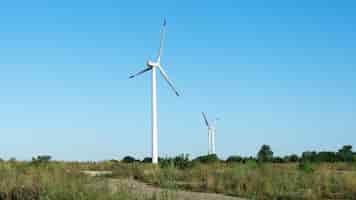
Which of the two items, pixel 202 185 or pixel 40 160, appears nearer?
pixel 202 185

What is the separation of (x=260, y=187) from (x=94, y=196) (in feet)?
25.5

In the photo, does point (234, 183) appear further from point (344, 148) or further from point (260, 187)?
point (344, 148)

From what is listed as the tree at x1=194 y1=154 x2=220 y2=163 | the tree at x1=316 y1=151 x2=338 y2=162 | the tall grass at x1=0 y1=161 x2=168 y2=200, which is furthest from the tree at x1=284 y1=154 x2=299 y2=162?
the tall grass at x1=0 y1=161 x2=168 y2=200

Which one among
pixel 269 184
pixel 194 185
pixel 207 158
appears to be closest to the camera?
pixel 269 184

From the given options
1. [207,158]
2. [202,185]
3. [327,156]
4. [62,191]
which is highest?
[327,156]

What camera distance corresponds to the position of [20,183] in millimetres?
18547

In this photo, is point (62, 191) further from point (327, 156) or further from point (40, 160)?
point (327, 156)

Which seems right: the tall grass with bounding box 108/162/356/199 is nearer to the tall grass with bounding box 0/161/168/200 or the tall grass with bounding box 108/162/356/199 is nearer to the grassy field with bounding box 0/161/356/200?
the grassy field with bounding box 0/161/356/200

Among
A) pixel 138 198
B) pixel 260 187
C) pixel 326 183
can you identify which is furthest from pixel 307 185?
pixel 138 198

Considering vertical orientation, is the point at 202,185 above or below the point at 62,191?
below

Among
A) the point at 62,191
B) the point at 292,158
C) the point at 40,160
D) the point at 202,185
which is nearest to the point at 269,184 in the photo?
the point at 202,185

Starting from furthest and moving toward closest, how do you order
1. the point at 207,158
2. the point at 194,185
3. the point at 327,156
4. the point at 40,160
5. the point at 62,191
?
the point at 327,156 < the point at 207,158 < the point at 40,160 < the point at 194,185 < the point at 62,191

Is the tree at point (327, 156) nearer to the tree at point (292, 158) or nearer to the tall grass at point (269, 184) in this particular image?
the tree at point (292, 158)

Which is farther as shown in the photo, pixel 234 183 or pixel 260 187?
pixel 234 183
